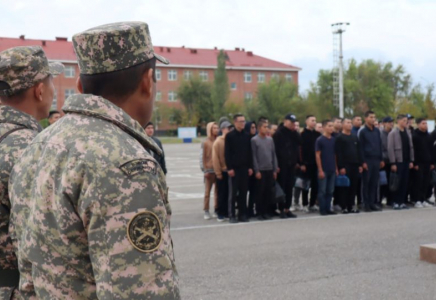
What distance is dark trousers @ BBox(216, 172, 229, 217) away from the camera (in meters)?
13.1

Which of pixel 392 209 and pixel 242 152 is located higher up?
A: pixel 242 152

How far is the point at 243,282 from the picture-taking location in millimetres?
7395

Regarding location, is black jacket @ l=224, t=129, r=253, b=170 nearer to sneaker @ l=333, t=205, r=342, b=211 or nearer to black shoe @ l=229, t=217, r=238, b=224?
black shoe @ l=229, t=217, r=238, b=224

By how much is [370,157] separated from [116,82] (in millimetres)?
12978

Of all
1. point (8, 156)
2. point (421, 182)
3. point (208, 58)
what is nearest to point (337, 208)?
point (421, 182)

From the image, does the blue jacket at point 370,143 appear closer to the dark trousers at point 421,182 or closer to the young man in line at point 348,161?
the young man in line at point 348,161

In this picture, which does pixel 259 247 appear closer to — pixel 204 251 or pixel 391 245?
pixel 204 251

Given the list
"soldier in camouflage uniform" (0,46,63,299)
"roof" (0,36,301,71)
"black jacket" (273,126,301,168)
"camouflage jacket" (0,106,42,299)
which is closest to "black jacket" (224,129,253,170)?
"black jacket" (273,126,301,168)

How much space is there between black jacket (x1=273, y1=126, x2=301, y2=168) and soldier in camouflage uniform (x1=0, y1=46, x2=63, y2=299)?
10474mm

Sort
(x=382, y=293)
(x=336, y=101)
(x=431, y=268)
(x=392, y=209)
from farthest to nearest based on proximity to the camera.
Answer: (x=336, y=101)
(x=392, y=209)
(x=431, y=268)
(x=382, y=293)

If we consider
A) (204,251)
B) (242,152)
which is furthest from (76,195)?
(242,152)

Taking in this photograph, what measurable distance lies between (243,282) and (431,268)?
2407 millimetres

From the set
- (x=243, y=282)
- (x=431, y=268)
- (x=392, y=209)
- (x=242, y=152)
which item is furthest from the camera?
(x=392, y=209)

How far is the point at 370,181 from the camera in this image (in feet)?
47.9
